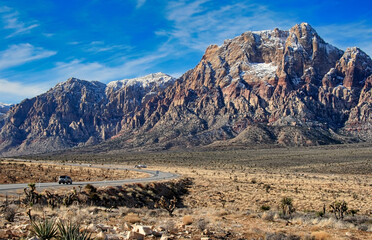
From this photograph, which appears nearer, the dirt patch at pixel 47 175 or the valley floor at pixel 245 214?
the valley floor at pixel 245 214

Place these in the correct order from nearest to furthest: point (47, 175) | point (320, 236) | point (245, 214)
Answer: point (320, 236)
point (245, 214)
point (47, 175)

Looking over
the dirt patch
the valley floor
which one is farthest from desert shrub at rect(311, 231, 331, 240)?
the dirt patch

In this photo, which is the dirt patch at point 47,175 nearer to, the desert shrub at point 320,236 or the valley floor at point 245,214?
the valley floor at point 245,214

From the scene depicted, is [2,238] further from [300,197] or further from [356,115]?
[356,115]

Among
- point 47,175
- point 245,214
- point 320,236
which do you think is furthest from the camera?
point 47,175

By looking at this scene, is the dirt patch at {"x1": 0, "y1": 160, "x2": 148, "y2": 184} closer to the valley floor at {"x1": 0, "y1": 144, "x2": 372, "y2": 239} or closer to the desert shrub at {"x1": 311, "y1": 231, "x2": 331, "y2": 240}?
the valley floor at {"x1": 0, "y1": 144, "x2": 372, "y2": 239}

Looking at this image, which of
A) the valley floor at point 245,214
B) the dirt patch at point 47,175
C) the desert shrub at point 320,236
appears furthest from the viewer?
the dirt patch at point 47,175

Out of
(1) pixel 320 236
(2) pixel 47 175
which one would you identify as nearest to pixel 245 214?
(1) pixel 320 236

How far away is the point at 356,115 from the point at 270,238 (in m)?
207

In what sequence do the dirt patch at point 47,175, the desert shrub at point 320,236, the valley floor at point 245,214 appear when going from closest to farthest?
the desert shrub at point 320,236 < the valley floor at point 245,214 < the dirt patch at point 47,175

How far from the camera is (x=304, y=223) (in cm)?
1602

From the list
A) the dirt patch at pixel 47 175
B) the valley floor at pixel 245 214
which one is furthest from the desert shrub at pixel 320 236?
the dirt patch at pixel 47 175

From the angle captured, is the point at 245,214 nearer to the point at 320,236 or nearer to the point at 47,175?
the point at 320,236

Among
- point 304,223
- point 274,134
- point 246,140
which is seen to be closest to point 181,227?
point 304,223
